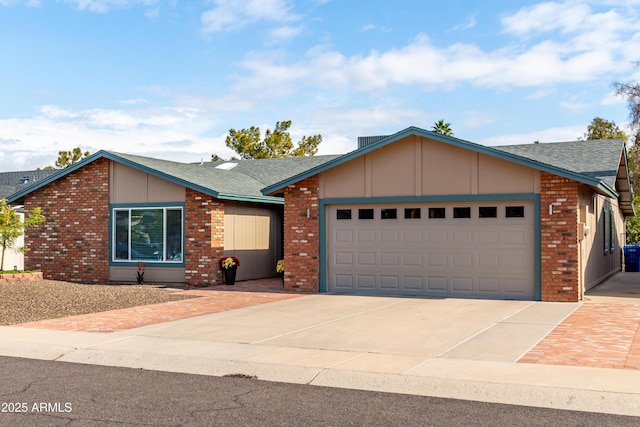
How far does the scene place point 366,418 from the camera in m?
6.80

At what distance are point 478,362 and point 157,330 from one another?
5778mm

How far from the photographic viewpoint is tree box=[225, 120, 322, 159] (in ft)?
194

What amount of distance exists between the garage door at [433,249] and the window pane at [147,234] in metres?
5.82

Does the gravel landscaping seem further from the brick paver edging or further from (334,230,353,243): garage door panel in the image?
(334,230,353,243): garage door panel

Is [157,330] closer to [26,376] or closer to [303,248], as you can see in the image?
[26,376]

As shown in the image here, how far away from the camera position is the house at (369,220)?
55.4ft

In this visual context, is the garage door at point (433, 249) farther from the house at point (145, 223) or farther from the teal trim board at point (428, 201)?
the house at point (145, 223)

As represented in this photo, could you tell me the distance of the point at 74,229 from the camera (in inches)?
911

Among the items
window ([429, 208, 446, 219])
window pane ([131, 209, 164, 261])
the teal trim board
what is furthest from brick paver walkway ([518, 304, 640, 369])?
window pane ([131, 209, 164, 261])

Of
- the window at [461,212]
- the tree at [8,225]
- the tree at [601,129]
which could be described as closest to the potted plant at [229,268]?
the tree at [8,225]

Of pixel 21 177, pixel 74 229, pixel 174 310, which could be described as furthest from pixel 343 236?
pixel 21 177

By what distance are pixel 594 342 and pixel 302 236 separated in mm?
9963

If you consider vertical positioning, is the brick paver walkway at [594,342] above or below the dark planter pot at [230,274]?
below

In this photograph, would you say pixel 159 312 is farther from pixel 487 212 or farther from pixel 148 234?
pixel 487 212
